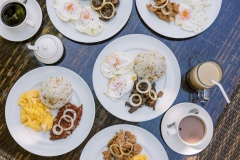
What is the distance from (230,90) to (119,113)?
74cm

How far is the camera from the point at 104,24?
2.59m

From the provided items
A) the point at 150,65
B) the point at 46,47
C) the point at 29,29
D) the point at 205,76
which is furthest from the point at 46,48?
the point at 205,76

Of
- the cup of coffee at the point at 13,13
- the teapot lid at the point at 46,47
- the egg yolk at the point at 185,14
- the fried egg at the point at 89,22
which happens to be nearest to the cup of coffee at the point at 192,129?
the egg yolk at the point at 185,14

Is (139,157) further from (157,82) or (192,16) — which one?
(192,16)

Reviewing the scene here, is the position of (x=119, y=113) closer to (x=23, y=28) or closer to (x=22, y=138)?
(x=22, y=138)

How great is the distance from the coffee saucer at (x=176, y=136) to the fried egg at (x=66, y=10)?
84 centimetres

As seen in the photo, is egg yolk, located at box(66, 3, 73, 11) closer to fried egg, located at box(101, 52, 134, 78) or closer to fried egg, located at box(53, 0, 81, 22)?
fried egg, located at box(53, 0, 81, 22)

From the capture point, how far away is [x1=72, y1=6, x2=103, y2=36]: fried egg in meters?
2.56

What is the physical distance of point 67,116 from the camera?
2516mm

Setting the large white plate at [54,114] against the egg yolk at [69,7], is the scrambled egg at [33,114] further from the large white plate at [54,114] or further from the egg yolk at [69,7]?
the egg yolk at [69,7]

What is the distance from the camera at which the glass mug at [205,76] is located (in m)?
2.54

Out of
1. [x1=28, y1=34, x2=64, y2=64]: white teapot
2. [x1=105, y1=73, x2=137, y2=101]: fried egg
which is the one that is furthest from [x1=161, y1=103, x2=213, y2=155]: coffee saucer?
[x1=28, y1=34, x2=64, y2=64]: white teapot

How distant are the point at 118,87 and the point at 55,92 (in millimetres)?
385

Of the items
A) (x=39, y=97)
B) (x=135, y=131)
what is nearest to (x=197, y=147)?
(x=135, y=131)
